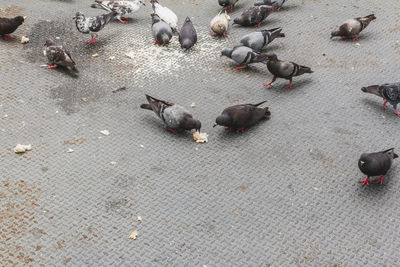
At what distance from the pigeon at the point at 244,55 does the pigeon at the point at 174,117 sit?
1.04m

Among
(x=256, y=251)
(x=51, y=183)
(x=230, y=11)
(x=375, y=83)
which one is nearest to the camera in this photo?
(x=256, y=251)

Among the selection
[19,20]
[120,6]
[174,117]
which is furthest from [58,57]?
[174,117]

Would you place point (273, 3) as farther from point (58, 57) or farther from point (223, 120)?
point (58, 57)

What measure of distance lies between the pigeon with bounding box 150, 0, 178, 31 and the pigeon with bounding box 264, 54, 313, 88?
1283 millimetres

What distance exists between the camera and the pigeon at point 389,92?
Answer: 3453mm

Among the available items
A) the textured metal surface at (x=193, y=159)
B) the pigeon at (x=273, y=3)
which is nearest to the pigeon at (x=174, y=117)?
the textured metal surface at (x=193, y=159)

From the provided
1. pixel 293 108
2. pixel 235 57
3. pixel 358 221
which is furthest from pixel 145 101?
pixel 358 221

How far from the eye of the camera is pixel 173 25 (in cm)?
469

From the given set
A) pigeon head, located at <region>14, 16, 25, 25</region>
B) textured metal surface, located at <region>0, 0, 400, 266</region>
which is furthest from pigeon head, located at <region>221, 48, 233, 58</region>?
pigeon head, located at <region>14, 16, 25, 25</region>

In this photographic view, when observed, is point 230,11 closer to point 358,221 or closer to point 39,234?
point 358,221

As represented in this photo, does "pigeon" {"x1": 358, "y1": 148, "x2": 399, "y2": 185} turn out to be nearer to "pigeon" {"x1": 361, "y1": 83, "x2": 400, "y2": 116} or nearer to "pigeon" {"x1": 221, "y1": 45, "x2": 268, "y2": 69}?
"pigeon" {"x1": 361, "y1": 83, "x2": 400, "y2": 116}

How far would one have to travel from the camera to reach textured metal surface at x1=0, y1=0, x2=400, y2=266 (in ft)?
8.25

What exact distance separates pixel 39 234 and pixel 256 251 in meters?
1.26

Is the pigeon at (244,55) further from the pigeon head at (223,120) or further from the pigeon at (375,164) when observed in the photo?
the pigeon at (375,164)
